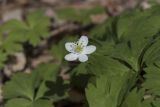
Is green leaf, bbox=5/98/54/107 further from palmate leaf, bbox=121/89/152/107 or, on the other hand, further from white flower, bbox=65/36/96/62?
palmate leaf, bbox=121/89/152/107

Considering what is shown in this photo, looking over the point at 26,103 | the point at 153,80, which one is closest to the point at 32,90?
the point at 26,103

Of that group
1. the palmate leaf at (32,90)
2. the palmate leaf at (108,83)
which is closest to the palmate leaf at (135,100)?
the palmate leaf at (108,83)

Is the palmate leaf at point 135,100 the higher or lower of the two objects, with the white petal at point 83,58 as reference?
lower

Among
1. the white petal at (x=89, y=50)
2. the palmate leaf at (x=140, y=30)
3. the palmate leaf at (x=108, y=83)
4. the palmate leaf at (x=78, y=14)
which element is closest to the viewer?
the palmate leaf at (x=108, y=83)

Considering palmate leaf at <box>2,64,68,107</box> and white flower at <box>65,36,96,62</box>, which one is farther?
palmate leaf at <box>2,64,68,107</box>

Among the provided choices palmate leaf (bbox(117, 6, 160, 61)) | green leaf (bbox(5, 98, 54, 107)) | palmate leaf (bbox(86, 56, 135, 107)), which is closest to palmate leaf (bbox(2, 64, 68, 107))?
green leaf (bbox(5, 98, 54, 107))

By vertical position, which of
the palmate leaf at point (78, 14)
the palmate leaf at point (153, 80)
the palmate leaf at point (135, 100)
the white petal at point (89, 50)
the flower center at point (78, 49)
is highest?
the palmate leaf at point (78, 14)

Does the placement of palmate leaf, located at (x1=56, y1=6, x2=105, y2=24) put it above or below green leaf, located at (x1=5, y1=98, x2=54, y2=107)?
above

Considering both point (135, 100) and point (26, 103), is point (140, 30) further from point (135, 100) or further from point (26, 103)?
point (26, 103)

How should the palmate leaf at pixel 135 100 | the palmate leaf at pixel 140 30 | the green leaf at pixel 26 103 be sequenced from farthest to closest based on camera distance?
the green leaf at pixel 26 103 < the palmate leaf at pixel 140 30 < the palmate leaf at pixel 135 100

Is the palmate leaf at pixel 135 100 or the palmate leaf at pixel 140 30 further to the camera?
the palmate leaf at pixel 140 30

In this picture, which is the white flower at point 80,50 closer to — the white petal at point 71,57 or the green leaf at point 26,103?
the white petal at point 71,57

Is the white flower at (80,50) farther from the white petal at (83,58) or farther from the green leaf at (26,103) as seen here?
the green leaf at (26,103)
